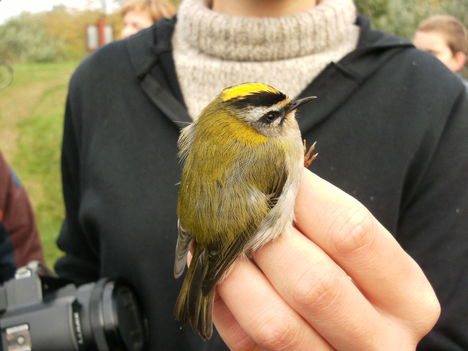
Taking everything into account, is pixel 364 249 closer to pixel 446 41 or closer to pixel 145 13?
pixel 145 13

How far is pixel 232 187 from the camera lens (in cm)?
102

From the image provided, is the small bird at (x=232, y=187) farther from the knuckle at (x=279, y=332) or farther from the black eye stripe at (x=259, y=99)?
the knuckle at (x=279, y=332)

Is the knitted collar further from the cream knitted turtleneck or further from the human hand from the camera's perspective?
the human hand

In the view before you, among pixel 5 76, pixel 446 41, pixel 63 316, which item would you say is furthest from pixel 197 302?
pixel 5 76

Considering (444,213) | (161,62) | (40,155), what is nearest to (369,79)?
(444,213)

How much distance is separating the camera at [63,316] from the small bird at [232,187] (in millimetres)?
278

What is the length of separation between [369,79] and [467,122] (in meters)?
0.29

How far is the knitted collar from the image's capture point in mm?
1362

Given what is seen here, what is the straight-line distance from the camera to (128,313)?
4.28 feet

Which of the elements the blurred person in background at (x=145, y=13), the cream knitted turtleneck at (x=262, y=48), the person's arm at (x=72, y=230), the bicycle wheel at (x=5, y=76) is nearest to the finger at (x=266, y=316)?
the cream knitted turtleneck at (x=262, y=48)

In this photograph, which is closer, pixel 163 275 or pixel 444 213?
pixel 444 213

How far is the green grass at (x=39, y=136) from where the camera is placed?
5168 millimetres

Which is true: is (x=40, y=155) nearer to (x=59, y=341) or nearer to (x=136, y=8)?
(x=136, y=8)

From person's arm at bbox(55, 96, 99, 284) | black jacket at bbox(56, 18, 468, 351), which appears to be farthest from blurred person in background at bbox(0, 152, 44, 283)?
black jacket at bbox(56, 18, 468, 351)
